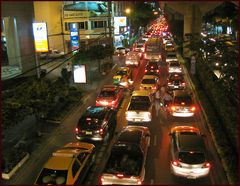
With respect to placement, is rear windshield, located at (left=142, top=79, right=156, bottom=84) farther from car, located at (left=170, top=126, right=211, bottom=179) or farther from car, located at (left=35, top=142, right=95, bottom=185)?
car, located at (left=35, top=142, right=95, bottom=185)

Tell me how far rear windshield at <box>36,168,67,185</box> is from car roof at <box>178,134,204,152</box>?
16.7 feet

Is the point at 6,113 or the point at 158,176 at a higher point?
the point at 6,113

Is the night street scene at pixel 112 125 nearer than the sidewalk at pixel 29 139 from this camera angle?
Yes

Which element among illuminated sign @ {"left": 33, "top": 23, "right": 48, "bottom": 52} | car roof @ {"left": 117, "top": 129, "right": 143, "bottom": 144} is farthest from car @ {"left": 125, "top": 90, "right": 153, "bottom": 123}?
illuminated sign @ {"left": 33, "top": 23, "right": 48, "bottom": 52}

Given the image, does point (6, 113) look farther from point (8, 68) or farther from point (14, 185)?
point (8, 68)

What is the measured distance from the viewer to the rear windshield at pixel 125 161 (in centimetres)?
1353

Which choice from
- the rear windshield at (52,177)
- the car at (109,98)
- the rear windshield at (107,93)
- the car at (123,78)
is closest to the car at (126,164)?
the rear windshield at (52,177)

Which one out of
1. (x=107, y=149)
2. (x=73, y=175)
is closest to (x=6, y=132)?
(x=107, y=149)

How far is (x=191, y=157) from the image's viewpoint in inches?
560

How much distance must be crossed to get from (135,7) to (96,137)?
72.8 metres

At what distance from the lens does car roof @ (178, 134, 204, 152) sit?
1460 cm

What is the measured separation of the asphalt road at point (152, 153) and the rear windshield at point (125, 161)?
144 cm

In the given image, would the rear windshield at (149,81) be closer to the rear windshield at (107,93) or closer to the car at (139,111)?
the rear windshield at (107,93)

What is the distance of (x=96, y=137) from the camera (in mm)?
18438
